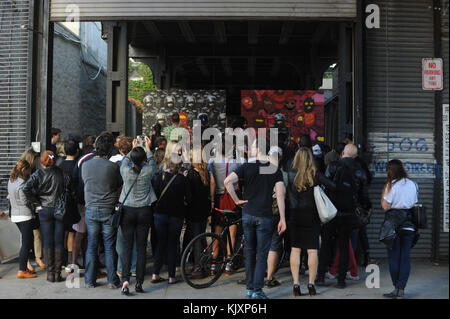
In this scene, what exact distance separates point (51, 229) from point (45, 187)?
61 centimetres

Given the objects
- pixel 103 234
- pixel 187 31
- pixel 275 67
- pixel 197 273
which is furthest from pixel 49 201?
pixel 275 67

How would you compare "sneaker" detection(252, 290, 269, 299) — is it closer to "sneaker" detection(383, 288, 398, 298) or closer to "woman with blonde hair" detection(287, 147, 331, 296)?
"woman with blonde hair" detection(287, 147, 331, 296)

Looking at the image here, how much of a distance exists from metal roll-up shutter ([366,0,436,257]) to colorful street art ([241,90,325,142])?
4.20 m

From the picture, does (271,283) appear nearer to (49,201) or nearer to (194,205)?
(194,205)

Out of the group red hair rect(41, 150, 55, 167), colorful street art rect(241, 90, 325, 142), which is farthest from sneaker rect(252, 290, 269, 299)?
colorful street art rect(241, 90, 325, 142)

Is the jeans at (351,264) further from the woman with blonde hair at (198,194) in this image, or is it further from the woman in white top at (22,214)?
the woman in white top at (22,214)

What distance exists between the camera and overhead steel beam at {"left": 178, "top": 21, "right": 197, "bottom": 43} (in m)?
13.5

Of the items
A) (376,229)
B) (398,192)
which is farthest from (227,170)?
(376,229)

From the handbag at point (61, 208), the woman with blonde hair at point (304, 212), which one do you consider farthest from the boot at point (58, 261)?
the woman with blonde hair at point (304, 212)

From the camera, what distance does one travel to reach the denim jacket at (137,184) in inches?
241

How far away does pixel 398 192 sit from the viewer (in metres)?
6.00

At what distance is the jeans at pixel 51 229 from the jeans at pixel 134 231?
3.73 feet

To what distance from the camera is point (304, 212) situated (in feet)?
19.8

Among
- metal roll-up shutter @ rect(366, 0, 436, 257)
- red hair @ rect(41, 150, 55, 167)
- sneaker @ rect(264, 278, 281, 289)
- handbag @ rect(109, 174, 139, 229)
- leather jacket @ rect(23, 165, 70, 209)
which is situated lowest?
sneaker @ rect(264, 278, 281, 289)
